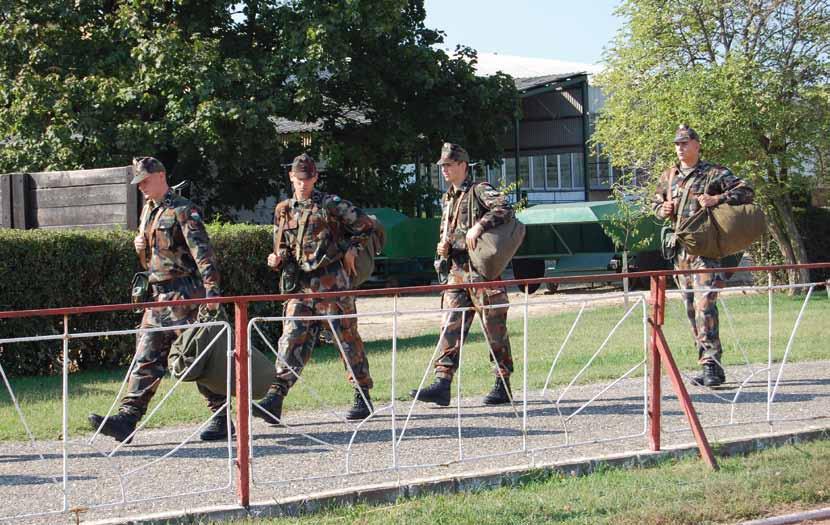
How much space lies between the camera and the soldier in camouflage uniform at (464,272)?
7691mm

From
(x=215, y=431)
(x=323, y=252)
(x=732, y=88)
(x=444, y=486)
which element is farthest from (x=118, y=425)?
(x=732, y=88)

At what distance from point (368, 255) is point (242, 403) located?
2.42 m

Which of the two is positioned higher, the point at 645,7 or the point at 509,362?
the point at 645,7

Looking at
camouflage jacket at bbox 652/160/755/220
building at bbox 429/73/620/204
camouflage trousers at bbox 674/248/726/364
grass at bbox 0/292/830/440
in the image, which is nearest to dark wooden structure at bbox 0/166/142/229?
grass at bbox 0/292/830/440

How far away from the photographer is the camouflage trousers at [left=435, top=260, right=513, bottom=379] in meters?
7.67

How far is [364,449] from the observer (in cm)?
659

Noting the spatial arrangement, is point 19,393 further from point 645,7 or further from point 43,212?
point 645,7

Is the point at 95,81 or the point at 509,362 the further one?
the point at 95,81

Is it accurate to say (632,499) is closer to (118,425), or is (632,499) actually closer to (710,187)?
(118,425)

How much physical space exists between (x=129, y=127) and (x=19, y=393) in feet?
35.4

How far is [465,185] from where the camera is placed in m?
8.02

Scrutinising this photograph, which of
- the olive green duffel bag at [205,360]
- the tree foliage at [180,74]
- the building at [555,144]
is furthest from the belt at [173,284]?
the building at [555,144]

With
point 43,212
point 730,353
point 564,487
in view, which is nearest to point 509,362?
point 564,487

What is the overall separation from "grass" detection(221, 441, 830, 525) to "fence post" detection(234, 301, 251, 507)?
0.22 meters
